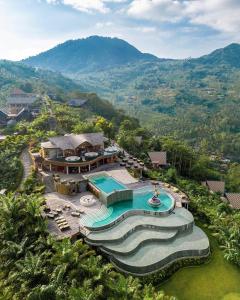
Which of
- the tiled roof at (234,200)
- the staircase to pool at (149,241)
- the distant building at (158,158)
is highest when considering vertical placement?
the staircase to pool at (149,241)

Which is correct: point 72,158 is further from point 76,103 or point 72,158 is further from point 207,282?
point 76,103

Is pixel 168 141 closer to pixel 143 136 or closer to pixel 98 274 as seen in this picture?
pixel 143 136

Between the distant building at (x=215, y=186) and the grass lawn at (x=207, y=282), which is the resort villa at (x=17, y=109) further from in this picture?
the grass lawn at (x=207, y=282)

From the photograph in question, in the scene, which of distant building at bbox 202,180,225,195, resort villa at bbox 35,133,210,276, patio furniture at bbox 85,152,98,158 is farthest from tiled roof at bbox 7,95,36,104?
distant building at bbox 202,180,225,195

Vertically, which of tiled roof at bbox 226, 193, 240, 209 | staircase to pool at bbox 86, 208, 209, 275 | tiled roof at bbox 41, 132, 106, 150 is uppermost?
tiled roof at bbox 41, 132, 106, 150

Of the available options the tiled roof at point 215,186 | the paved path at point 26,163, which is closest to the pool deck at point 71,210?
the paved path at point 26,163

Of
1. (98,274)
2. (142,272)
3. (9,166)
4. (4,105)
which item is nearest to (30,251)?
(98,274)

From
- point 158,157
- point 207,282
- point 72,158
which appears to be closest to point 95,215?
point 207,282

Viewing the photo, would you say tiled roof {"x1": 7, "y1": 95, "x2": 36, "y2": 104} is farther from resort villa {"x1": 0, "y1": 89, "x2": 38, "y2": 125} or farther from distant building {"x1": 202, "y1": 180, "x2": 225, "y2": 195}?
distant building {"x1": 202, "y1": 180, "x2": 225, "y2": 195}
